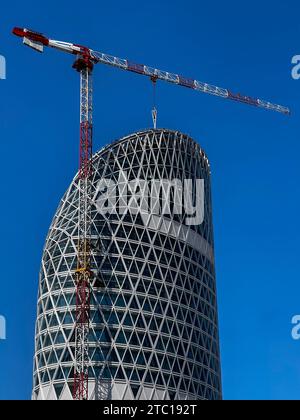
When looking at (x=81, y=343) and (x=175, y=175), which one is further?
(x=175, y=175)

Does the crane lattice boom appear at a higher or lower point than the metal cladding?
higher

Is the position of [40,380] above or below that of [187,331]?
below

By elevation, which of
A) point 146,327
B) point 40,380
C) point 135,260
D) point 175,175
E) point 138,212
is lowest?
point 40,380

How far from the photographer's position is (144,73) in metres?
163

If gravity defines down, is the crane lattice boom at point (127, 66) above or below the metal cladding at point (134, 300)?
above

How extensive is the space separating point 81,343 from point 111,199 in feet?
88.6

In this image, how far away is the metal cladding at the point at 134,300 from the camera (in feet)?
416

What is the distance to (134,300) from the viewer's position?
435ft

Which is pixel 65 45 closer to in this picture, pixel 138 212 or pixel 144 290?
pixel 138 212

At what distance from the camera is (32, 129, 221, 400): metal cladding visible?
416ft

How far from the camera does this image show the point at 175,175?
15038 centimetres
